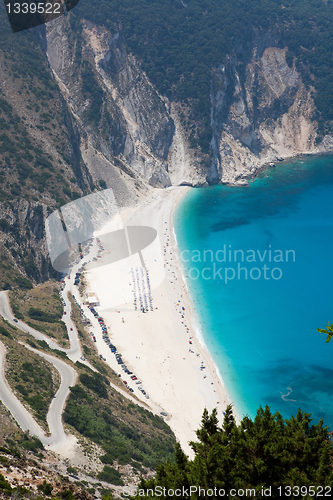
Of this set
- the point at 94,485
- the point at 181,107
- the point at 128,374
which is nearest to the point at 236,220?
the point at 181,107

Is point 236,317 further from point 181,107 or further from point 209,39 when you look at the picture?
point 209,39

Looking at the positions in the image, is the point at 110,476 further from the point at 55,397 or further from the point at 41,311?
the point at 41,311

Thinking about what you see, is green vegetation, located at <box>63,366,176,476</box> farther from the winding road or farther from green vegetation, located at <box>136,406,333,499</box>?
green vegetation, located at <box>136,406,333,499</box>

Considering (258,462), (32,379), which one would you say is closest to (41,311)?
(32,379)

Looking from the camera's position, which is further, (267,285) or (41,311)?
(267,285)

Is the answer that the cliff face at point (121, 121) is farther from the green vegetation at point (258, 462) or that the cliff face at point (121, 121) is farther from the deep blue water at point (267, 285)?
the green vegetation at point (258, 462)

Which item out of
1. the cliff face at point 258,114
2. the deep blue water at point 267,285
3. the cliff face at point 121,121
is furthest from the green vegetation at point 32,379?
the cliff face at point 258,114

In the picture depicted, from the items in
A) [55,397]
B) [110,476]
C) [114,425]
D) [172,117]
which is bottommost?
[114,425]
